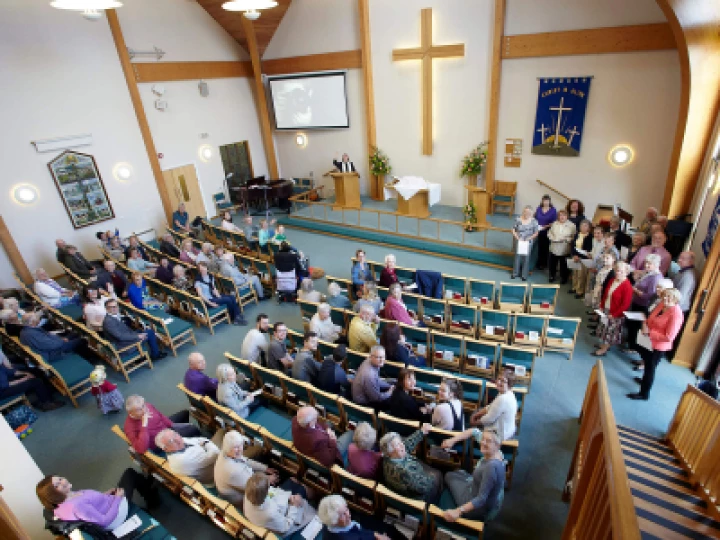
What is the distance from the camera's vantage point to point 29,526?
9.97 ft

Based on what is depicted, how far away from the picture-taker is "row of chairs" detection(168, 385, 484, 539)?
264 cm

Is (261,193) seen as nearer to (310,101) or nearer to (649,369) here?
(310,101)

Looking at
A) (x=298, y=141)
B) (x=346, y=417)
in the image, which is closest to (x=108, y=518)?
(x=346, y=417)

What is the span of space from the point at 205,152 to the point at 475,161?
749 centimetres

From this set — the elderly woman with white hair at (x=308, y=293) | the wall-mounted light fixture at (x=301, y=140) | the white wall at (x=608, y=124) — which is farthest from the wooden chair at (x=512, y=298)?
the wall-mounted light fixture at (x=301, y=140)

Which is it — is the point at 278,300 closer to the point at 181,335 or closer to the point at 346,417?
the point at 181,335

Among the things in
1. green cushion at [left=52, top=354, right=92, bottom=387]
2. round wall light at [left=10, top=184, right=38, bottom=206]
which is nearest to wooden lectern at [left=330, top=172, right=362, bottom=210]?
round wall light at [left=10, top=184, right=38, bottom=206]

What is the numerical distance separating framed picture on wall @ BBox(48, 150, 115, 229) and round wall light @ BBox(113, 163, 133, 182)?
39 cm

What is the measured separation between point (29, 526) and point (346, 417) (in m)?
2.57

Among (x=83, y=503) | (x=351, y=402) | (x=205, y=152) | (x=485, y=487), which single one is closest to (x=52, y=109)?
(x=205, y=152)

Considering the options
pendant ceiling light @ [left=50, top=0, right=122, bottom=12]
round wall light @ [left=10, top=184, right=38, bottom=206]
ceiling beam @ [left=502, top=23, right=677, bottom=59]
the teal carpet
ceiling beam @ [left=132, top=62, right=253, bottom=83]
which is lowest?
the teal carpet

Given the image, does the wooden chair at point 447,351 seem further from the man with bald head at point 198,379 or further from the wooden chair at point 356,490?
the man with bald head at point 198,379

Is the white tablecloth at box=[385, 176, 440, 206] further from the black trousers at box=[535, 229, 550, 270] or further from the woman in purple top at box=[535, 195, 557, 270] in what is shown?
the black trousers at box=[535, 229, 550, 270]

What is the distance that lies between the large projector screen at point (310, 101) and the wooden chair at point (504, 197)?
4.61 m
